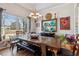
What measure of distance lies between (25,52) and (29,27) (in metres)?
0.44

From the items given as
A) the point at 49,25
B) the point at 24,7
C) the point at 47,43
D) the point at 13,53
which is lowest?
the point at 13,53

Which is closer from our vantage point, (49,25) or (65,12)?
(65,12)

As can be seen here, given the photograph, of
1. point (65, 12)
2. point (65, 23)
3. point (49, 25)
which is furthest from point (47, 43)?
point (65, 12)

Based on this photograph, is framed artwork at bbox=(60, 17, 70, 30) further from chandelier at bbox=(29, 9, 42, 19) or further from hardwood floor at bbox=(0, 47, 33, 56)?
hardwood floor at bbox=(0, 47, 33, 56)

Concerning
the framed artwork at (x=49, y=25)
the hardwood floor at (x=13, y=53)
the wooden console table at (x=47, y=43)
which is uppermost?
the framed artwork at (x=49, y=25)

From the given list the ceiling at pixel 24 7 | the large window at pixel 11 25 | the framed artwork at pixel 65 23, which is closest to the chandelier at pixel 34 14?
the ceiling at pixel 24 7

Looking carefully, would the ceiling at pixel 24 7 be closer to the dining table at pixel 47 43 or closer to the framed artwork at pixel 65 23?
the framed artwork at pixel 65 23

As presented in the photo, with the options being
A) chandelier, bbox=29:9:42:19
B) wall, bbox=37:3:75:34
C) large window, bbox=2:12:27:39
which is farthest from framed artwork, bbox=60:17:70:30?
large window, bbox=2:12:27:39

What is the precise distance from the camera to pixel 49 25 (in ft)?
5.02

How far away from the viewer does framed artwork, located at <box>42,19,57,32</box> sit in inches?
58.3

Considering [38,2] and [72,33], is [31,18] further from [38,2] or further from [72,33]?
[72,33]

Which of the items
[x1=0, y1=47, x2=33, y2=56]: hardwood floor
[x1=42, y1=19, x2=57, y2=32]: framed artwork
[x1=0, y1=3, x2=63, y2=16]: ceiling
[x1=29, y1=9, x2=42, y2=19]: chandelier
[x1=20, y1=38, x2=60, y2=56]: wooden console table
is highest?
[x1=0, y1=3, x2=63, y2=16]: ceiling

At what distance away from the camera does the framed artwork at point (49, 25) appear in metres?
1.48

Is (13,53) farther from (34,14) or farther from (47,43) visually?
(34,14)
